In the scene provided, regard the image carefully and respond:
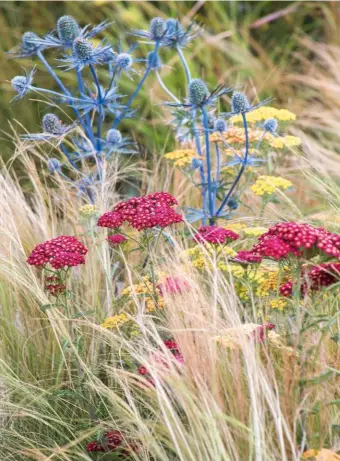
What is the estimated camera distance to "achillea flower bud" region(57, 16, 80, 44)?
10.1ft

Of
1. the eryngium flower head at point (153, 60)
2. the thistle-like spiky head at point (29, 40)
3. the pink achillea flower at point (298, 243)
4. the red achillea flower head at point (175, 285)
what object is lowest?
the red achillea flower head at point (175, 285)

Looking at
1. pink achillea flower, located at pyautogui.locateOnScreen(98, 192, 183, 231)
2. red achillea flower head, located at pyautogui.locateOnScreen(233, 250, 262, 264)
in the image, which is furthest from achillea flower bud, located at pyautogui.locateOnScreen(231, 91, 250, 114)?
red achillea flower head, located at pyautogui.locateOnScreen(233, 250, 262, 264)

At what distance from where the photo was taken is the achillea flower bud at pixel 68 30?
3072 mm

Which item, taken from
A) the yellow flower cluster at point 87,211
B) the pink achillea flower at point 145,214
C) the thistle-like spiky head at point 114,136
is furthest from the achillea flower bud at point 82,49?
the pink achillea flower at point 145,214

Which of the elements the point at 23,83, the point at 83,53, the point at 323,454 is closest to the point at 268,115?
the point at 83,53

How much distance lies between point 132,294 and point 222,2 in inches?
181

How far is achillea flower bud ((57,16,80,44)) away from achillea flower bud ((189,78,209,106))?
48cm

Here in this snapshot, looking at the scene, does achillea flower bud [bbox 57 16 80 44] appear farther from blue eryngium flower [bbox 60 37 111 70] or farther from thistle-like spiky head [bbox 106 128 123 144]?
thistle-like spiky head [bbox 106 128 123 144]

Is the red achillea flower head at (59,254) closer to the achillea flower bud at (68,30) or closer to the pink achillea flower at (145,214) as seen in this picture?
the pink achillea flower at (145,214)

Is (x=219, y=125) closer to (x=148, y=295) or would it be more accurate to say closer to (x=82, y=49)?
(x=82, y=49)

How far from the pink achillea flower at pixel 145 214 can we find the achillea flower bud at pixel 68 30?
99 centimetres

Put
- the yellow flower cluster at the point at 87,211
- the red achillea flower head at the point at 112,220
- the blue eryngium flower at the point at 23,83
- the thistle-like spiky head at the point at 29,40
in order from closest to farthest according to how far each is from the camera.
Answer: the red achillea flower head at the point at 112,220 < the yellow flower cluster at the point at 87,211 < the blue eryngium flower at the point at 23,83 < the thistle-like spiky head at the point at 29,40

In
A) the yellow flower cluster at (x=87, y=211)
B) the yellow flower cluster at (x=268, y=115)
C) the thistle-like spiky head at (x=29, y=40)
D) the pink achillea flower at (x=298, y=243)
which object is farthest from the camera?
the yellow flower cluster at (x=268, y=115)

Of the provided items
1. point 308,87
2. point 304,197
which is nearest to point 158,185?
point 304,197
